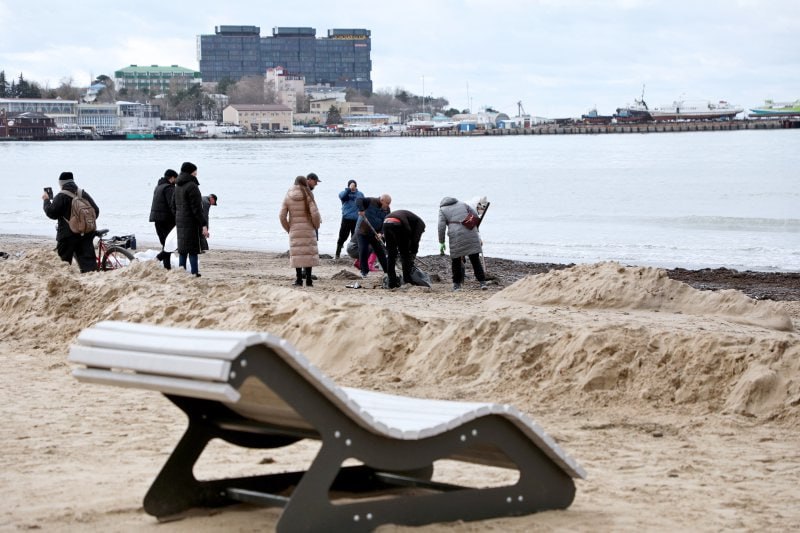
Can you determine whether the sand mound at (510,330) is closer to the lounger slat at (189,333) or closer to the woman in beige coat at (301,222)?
the woman in beige coat at (301,222)

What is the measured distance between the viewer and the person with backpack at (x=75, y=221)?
45.7ft

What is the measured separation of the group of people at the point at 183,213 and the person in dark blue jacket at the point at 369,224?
2.14m

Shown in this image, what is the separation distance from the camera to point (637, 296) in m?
13.3

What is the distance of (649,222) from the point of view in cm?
4088

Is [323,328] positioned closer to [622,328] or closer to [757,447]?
[622,328]

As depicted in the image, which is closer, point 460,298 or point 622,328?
point 622,328

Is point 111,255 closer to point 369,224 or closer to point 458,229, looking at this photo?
point 369,224

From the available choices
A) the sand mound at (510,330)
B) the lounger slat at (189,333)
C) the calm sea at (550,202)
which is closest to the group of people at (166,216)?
the sand mound at (510,330)

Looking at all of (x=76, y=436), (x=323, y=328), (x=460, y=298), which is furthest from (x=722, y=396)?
(x=460, y=298)

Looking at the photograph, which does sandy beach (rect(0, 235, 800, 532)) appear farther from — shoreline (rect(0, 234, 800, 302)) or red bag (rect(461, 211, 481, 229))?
shoreline (rect(0, 234, 800, 302))

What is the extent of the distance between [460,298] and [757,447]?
7472 millimetres

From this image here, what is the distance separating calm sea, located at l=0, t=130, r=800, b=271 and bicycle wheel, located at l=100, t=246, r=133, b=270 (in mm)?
11689

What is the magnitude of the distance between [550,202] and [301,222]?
1515 inches

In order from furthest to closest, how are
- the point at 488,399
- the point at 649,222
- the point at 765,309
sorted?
1. the point at 649,222
2. the point at 765,309
3. the point at 488,399
